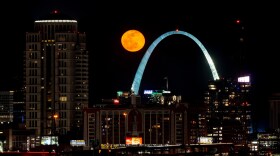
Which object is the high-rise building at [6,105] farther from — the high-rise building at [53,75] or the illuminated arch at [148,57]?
the illuminated arch at [148,57]

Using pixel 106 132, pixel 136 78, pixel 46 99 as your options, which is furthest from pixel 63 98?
pixel 136 78

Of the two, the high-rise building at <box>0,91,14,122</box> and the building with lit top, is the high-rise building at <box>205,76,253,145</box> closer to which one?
the building with lit top

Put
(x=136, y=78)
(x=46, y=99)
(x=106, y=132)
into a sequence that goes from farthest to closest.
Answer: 1. (x=136, y=78)
2. (x=106, y=132)
3. (x=46, y=99)

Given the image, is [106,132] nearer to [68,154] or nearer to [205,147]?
[205,147]

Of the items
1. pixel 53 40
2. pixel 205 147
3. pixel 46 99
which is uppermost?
pixel 53 40

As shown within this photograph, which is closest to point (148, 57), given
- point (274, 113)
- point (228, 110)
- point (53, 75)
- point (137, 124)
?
point (137, 124)

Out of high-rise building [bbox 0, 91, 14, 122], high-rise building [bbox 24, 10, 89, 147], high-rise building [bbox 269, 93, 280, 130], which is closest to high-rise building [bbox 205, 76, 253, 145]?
high-rise building [bbox 269, 93, 280, 130]
